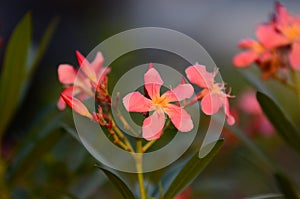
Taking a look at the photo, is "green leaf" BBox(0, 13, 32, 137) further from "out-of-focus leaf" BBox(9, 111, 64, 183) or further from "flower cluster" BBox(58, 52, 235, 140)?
"flower cluster" BBox(58, 52, 235, 140)

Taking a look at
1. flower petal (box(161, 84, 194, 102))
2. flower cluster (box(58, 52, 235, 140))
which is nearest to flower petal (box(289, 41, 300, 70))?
flower cluster (box(58, 52, 235, 140))

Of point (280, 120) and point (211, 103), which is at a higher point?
point (211, 103)

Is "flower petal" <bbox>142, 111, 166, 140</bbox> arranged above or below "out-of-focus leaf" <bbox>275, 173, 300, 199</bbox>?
above

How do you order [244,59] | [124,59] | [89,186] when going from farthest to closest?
[124,59], [89,186], [244,59]

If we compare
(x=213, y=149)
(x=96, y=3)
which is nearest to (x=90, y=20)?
(x=96, y=3)

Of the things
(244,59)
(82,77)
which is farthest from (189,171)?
(244,59)

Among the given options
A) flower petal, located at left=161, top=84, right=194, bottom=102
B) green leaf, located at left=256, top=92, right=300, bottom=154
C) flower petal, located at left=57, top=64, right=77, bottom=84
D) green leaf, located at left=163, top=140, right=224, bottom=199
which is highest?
flower petal, located at left=57, top=64, right=77, bottom=84

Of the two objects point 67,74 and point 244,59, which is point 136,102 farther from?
point 244,59

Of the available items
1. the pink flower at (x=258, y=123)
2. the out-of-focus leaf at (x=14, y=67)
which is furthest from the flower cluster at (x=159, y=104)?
the pink flower at (x=258, y=123)

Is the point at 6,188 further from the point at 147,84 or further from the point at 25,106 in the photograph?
the point at 25,106
